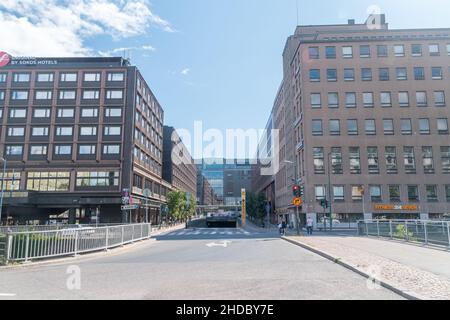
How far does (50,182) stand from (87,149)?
675 centimetres

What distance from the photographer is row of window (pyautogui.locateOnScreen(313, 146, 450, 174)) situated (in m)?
44.9

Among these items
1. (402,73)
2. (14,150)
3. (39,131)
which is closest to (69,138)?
(39,131)

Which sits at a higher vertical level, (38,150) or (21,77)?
(21,77)

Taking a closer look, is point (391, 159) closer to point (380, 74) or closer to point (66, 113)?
point (380, 74)

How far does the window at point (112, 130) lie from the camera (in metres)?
50.4

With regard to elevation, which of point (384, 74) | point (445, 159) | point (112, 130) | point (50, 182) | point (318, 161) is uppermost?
point (384, 74)

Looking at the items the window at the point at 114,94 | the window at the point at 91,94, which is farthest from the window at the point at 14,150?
the window at the point at 114,94

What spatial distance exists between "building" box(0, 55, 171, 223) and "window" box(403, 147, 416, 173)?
120ft

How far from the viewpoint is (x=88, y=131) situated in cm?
5053

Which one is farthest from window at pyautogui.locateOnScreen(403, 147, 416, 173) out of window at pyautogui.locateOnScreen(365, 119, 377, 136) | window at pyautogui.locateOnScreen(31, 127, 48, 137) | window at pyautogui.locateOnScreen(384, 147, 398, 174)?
window at pyautogui.locateOnScreen(31, 127, 48, 137)

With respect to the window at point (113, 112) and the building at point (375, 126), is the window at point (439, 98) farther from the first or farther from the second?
the window at point (113, 112)

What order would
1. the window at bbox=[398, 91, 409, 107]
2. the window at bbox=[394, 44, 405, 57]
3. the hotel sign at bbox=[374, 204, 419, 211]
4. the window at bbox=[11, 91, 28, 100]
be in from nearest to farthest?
the hotel sign at bbox=[374, 204, 419, 211]
the window at bbox=[398, 91, 409, 107]
the window at bbox=[394, 44, 405, 57]
the window at bbox=[11, 91, 28, 100]

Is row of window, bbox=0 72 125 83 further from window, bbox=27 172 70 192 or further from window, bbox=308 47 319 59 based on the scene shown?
window, bbox=308 47 319 59
